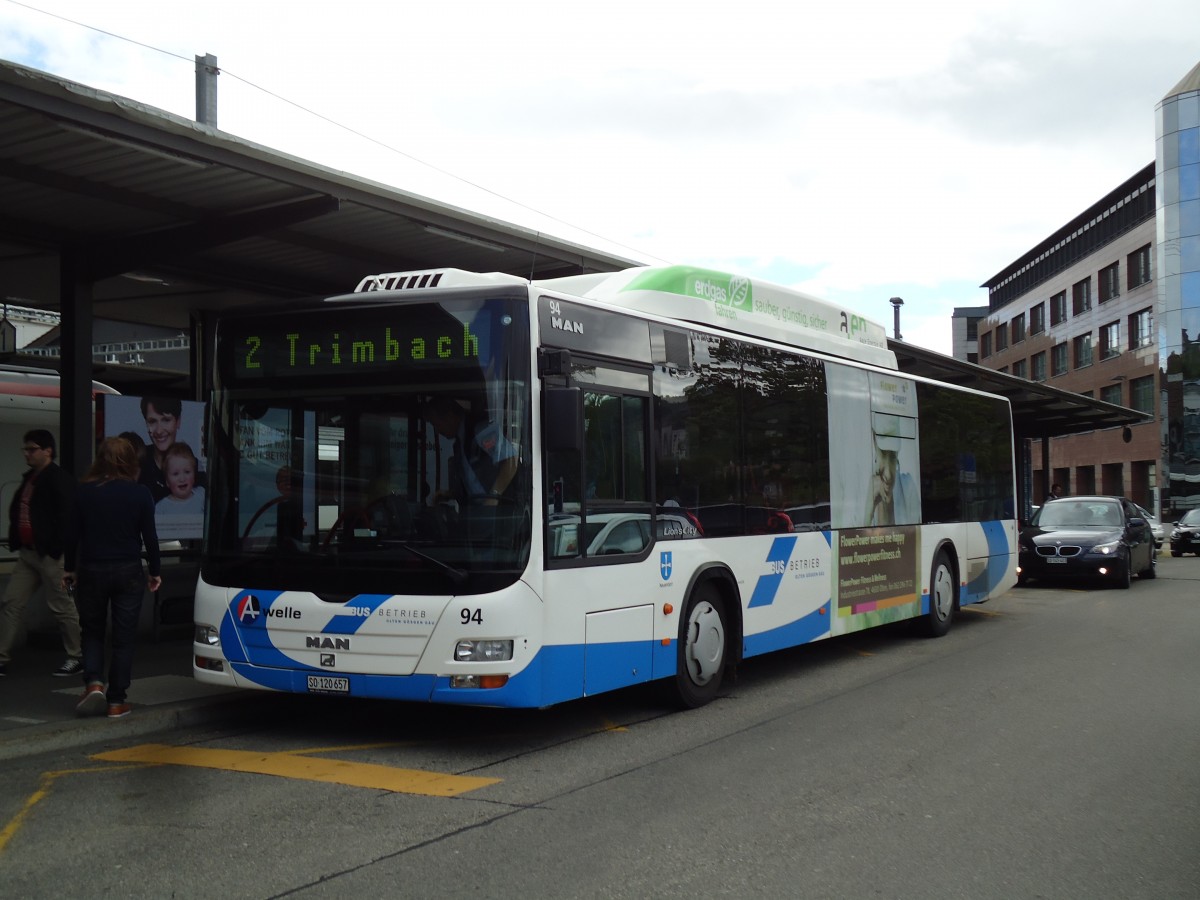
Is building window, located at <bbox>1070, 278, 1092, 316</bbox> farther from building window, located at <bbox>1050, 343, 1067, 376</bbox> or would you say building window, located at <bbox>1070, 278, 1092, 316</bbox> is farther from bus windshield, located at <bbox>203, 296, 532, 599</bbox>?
bus windshield, located at <bbox>203, 296, 532, 599</bbox>

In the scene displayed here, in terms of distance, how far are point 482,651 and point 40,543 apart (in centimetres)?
467

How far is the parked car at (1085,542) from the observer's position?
72.2 ft

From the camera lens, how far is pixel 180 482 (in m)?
13.0

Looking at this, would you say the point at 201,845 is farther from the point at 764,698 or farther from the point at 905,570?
the point at 905,570

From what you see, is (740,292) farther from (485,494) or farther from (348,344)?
(485,494)

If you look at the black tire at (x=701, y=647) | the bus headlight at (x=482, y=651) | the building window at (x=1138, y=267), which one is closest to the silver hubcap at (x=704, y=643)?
the black tire at (x=701, y=647)

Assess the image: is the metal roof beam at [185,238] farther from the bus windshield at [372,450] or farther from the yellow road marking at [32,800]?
the yellow road marking at [32,800]

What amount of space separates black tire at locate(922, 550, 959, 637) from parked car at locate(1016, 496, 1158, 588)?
26.8 ft

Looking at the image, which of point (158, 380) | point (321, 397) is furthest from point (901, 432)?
point (158, 380)

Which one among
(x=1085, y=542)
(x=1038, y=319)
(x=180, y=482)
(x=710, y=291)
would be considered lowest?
(x=1085, y=542)

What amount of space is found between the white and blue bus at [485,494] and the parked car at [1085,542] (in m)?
13.8

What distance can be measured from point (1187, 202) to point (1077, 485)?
21731 millimetres

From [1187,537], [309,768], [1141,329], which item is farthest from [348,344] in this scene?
[1141,329]

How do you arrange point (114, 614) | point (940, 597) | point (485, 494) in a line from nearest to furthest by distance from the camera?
point (485, 494) < point (114, 614) < point (940, 597)
